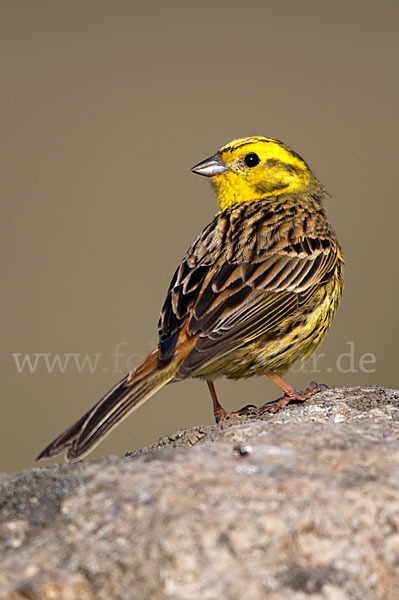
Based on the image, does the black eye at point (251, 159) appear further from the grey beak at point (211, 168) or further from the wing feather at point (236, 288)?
the wing feather at point (236, 288)

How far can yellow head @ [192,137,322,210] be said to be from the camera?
245 inches

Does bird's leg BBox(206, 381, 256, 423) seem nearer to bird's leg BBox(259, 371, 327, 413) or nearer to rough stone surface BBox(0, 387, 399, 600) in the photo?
bird's leg BBox(259, 371, 327, 413)

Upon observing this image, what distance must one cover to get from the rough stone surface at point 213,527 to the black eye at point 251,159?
11.3 ft

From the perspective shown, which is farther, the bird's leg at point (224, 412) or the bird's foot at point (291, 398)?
the bird's leg at point (224, 412)

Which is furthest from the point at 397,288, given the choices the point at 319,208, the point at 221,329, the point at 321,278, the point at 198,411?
the point at 221,329

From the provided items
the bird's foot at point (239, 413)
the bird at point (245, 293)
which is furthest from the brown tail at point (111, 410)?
the bird's foot at point (239, 413)

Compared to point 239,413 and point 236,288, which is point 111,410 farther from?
point 236,288

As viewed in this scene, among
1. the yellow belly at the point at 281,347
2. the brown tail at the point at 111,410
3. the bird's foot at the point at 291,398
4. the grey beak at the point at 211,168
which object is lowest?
the bird's foot at the point at 291,398

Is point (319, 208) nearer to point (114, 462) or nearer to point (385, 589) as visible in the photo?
point (114, 462)

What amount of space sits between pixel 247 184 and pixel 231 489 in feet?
12.8

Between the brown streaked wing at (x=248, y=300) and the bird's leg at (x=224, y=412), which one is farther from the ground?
the brown streaked wing at (x=248, y=300)

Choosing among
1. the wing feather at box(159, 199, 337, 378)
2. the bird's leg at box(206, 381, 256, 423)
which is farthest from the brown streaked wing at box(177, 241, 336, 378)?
the bird's leg at box(206, 381, 256, 423)

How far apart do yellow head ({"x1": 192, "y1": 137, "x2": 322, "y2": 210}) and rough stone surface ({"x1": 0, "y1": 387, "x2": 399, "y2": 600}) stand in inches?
135

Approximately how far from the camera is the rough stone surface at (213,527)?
2432 millimetres
